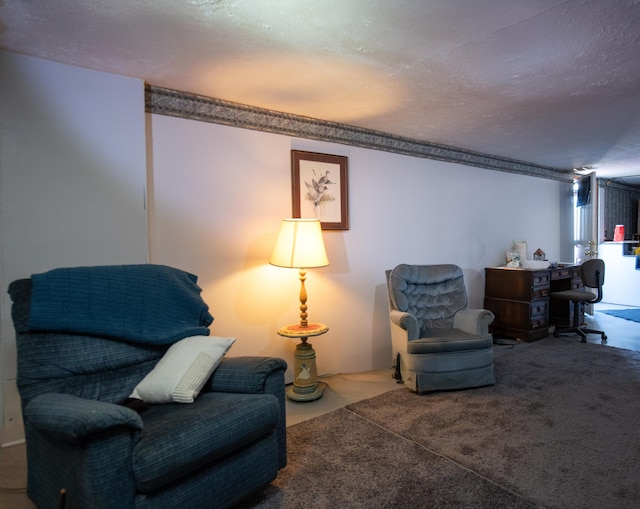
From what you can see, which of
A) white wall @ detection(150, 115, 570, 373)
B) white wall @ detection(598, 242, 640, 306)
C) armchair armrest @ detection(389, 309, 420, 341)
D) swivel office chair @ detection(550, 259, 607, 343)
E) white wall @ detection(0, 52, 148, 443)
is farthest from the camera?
white wall @ detection(598, 242, 640, 306)

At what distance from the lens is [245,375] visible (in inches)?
77.6

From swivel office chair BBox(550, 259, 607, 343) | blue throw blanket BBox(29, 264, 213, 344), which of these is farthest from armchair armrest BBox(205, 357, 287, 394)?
swivel office chair BBox(550, 259, 607, 343)

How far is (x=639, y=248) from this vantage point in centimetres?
677

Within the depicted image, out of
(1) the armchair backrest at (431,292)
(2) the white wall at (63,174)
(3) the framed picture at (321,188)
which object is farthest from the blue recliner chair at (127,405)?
(1) the armchair backrest at (431,292)

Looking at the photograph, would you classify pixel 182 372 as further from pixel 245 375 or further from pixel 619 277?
pixel 619 277

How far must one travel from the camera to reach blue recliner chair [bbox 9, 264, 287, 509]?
140 cm

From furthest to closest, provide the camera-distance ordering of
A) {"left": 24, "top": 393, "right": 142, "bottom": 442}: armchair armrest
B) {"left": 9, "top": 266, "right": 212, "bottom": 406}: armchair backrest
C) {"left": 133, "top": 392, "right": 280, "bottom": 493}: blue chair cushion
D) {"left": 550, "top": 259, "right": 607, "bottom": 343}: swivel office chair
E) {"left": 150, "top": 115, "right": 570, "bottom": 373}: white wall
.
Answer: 1. {"left": 550, "top": 259, "right": 607, "bottom": 343}: swivel office chair
2. {"left": 150, "top": 115, "right": 570, "bottom": 373}: white wall
3. {"left": 9, "top": 266, "right": 212, "bottom": 406}: armchair backrest
4. {"left": 133, "top": 392, "right": 280, "bottom": 493}: blue chair cushion
5. {"left": 24, "top": 393, "right": 142, "bottom": 442}: armchair armrest

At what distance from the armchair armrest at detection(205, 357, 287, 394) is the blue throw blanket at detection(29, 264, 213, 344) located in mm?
299

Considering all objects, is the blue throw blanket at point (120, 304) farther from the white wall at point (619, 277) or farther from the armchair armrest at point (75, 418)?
the white wall at point (619, 277)

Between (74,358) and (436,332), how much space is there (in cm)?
256

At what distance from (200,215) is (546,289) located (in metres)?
3.96

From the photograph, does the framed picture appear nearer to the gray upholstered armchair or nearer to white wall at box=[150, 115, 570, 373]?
white wall at box=[150, 115, 570, 373]

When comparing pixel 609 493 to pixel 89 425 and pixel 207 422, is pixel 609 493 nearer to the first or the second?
pixel 207 422

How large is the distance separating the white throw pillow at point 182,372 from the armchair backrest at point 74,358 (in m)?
0.09
